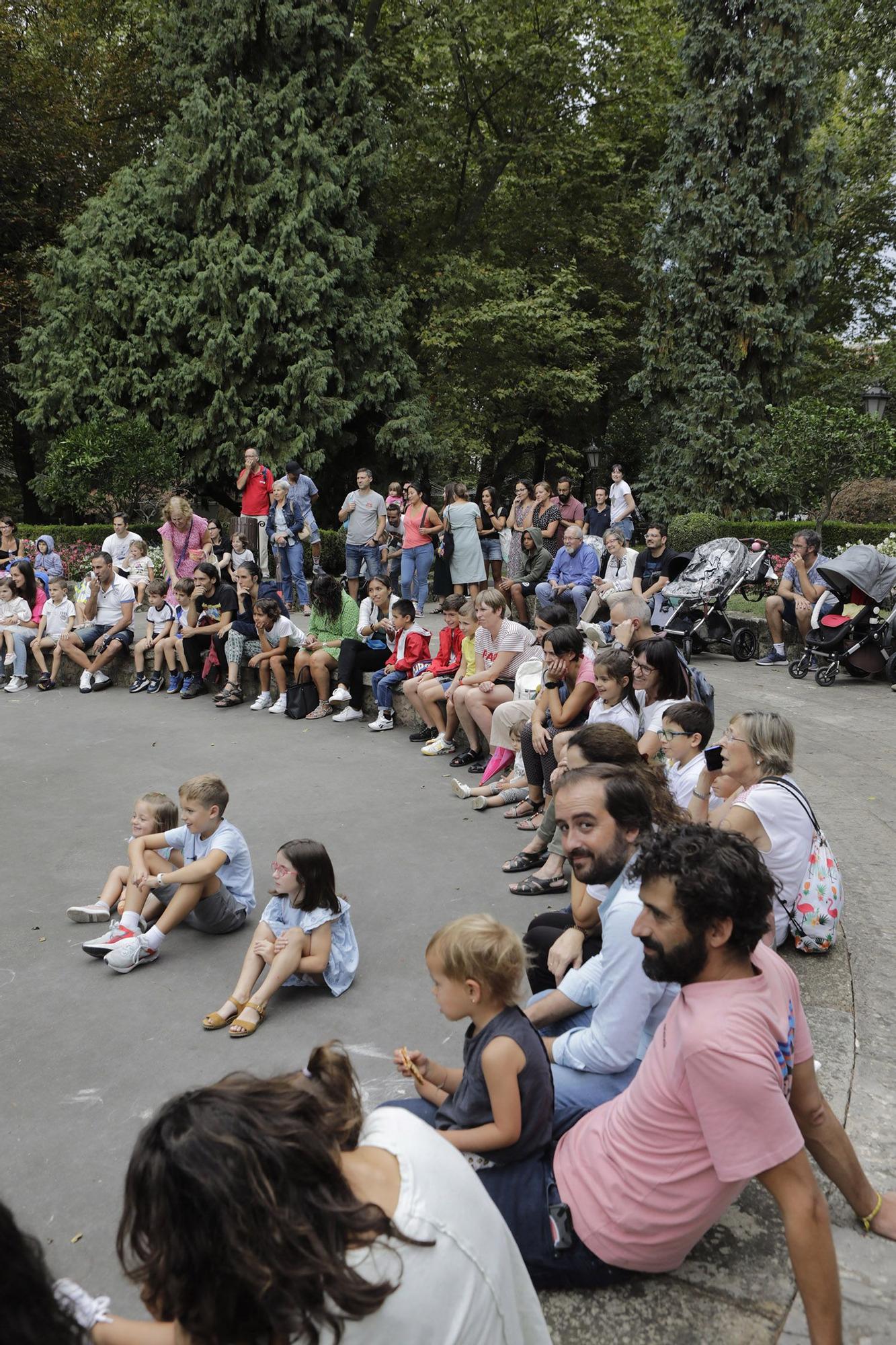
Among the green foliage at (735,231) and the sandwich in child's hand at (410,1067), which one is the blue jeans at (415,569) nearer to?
the sandwich in child's hand at (410,1067)

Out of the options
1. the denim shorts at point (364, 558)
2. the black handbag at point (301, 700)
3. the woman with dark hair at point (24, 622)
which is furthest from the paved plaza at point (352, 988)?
the denim shorts at point (364, 558)

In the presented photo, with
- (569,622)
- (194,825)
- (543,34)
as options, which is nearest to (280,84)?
(543,34)

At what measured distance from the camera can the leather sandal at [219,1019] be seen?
4012mm

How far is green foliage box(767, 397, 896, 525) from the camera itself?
15.0 meters

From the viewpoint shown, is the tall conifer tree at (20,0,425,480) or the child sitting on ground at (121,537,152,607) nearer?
the child sitting on ground at (121,537,152,607)

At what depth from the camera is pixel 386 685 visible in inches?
345

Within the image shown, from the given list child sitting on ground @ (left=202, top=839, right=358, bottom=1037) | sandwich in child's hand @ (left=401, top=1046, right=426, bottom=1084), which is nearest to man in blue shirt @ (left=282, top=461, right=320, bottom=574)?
child sitting on ground @ (left=202, top=839, right=358, bottom=1037)

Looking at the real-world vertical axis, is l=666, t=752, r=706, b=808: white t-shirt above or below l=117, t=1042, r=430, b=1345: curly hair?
below

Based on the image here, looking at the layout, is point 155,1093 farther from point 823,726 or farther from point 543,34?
point 543,34

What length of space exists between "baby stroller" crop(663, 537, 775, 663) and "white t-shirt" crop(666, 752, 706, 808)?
5854mm

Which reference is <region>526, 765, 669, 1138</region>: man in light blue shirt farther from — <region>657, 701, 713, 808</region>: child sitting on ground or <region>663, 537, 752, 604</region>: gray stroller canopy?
<region>663, 537, 752, 604</region>: gray stroller canopy

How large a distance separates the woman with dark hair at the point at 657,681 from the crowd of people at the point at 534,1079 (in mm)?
15

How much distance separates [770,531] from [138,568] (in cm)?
1050

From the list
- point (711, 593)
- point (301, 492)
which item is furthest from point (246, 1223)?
point (301, 492)
